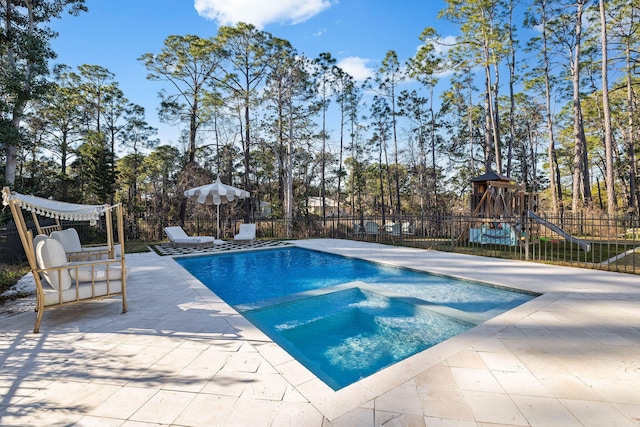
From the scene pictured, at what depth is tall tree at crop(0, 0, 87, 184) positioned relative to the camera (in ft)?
24.4

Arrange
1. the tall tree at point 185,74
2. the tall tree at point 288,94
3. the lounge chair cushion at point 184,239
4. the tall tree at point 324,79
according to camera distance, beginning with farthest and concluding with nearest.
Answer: the tall tree at point 324,79 < the tall tree at point 288,94 < the tall tree at point 185,74 < the lounge chair cushion at point 184,239

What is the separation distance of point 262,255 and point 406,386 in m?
8.02

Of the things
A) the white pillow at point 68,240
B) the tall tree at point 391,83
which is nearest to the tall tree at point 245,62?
the tall tree at point 391,83

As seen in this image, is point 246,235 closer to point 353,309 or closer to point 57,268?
point 353,309

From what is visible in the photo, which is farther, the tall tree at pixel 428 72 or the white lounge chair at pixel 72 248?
the tall tree at pixel 428 72

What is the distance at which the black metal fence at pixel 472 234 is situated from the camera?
7.93 m

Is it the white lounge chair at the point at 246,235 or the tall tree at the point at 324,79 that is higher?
the tall tree at the point at 324,79

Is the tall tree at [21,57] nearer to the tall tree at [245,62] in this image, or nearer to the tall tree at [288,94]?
the tall tree at [245,62]

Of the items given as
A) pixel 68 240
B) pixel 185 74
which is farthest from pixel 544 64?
pixel 68 240

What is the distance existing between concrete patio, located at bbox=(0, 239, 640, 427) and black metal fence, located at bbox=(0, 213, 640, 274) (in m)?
4.97

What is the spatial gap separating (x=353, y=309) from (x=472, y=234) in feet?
30.4

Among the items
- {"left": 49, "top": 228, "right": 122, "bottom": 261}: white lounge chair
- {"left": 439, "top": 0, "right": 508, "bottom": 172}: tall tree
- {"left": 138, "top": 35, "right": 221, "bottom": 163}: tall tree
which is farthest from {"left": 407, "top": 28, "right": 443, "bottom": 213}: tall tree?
{"left": 49, "top": 228, "right": 122, "bottom": 261}: white lounge chair

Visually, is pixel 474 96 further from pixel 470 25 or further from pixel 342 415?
pixel 342 415

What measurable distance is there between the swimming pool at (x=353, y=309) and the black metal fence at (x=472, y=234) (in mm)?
3646
